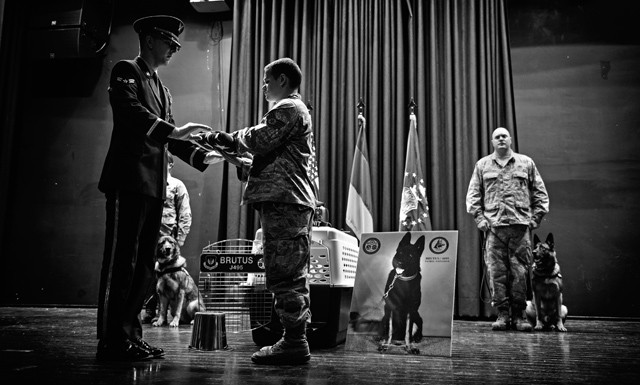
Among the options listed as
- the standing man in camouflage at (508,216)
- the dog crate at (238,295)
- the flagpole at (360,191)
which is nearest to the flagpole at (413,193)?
the flagpole at (360,191)

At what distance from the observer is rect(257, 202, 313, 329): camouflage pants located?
7.39 ft

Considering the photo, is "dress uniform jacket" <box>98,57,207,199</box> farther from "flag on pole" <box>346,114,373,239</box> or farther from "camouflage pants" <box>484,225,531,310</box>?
"camouflage pants" <box>484,225,531,310</box>

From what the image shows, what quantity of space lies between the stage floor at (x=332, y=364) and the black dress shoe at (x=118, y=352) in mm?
74

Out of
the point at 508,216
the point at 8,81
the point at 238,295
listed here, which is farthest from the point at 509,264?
the point at 8,81

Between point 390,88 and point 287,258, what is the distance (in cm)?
409

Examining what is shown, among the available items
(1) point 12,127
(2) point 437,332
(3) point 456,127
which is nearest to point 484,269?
(3) point 456,127

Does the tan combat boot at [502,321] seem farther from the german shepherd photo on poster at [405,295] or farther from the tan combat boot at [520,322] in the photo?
the german shepherd photo on poster at [405,295]

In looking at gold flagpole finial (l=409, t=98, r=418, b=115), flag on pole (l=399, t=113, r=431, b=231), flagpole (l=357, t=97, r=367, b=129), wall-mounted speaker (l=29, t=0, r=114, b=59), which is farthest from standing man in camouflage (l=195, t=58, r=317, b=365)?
wall-mounted speaker (l=29, t=0, r=114, b=59)

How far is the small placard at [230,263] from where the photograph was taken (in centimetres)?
276

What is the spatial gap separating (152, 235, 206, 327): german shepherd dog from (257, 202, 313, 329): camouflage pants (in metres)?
2.29

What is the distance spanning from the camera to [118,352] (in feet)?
7.35

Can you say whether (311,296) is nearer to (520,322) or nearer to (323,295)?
(323,295)

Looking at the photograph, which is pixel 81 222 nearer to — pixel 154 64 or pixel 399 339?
pixel 154 64

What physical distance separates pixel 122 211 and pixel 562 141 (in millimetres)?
5118
